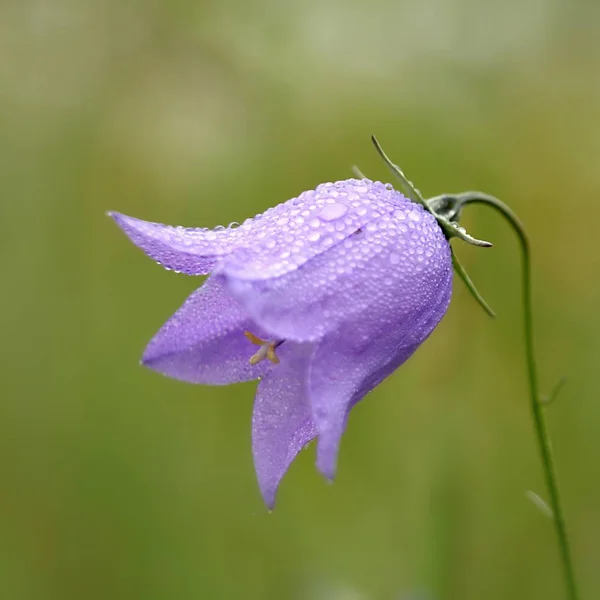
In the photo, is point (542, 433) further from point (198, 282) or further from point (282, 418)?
point (198, 282)

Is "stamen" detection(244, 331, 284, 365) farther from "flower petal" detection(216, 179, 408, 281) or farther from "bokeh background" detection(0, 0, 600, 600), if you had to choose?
"bokeh background" detection(0, 0, 600, 600)

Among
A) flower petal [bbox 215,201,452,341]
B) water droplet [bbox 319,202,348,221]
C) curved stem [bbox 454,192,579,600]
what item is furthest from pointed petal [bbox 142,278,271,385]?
curved stem [bbox 454,192,579,600]

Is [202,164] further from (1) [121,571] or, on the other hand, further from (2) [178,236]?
(2) [178,236]

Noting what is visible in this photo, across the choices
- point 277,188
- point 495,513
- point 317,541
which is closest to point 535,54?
point 277,188

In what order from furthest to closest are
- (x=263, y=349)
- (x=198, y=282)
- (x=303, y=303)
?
1. (x=198, y=282)
2. (x=263, y=349)
3. (x=303, y=303)

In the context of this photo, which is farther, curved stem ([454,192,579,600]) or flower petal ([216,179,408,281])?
curved stem ([454,192,579,600])

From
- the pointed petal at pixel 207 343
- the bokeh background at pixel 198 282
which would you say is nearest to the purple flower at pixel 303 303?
the pointed petal at pixel 207 343

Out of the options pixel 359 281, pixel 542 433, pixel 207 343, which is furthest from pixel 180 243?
pixel 542 433
